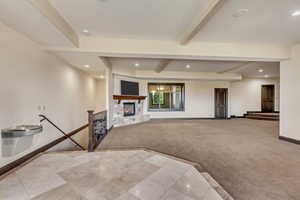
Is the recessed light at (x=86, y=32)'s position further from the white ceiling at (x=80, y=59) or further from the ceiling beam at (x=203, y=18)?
the ceiling beam at (x=203, y=18)

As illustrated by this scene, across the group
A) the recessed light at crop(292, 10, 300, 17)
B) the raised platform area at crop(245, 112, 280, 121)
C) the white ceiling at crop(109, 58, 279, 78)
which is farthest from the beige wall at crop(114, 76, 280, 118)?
the recessed light at crop(292, 10, 300, 17)

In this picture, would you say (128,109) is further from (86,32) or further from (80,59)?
(86,32)

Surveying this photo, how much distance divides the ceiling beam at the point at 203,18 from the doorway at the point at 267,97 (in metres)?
9.36

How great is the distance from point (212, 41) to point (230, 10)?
1313mm

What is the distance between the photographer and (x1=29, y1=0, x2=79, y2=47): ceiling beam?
2008 mm

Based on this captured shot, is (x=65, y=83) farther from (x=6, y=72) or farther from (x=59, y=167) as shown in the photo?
(x=59, y=167)

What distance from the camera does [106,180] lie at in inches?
78.9

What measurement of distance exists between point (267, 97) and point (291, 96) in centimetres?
688

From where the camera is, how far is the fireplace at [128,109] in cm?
708

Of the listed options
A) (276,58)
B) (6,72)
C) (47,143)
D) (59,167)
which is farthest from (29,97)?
(276,58)

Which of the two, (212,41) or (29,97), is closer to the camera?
(29,97)

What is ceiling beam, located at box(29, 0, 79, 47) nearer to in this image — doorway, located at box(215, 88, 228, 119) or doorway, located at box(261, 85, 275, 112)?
doorway, located at box(215, 88, 228, 119)

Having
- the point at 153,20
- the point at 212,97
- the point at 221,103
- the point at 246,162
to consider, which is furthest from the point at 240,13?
the point at 221,103

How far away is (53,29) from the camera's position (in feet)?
8.35
